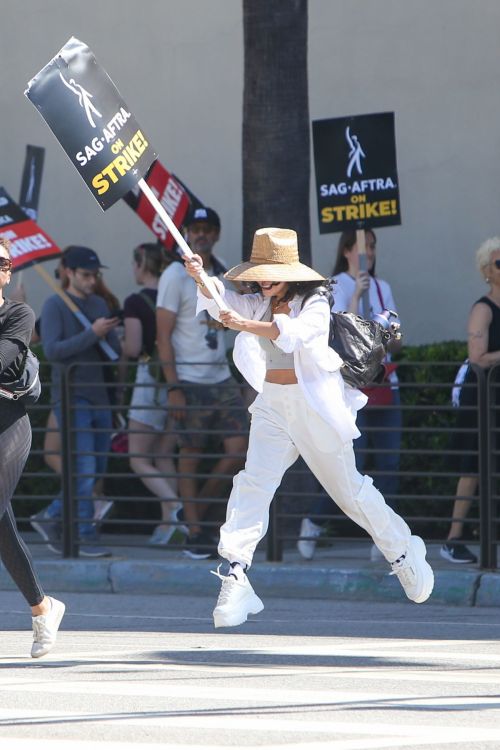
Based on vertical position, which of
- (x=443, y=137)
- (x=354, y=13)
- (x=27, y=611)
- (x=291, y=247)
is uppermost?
(x=354, y=13)

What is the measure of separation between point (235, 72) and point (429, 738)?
30.6ft

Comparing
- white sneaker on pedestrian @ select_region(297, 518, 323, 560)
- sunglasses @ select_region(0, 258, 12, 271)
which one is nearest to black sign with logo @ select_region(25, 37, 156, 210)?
sunglasses @ select_region(0, 258, 12, 271)

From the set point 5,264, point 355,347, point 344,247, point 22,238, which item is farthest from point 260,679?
point 22,238

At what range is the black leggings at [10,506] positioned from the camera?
25.3 feet

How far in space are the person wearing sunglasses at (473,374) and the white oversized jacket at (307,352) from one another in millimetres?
2350

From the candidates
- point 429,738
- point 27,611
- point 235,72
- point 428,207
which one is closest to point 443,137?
point 428,207

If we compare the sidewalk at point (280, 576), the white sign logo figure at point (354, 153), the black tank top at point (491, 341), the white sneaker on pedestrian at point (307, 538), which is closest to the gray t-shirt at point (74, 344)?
the sidewalk at point (280, 576)

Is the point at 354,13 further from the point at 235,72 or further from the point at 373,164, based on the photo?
the point at 373,164

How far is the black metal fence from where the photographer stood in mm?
10266

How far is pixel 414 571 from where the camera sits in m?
8.30

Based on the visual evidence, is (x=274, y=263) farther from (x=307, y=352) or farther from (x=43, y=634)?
(x=43, y=634)

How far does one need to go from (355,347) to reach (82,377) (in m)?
3.46

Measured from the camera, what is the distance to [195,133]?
14688 millimetres

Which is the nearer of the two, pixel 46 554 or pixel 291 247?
pixel 291 247
